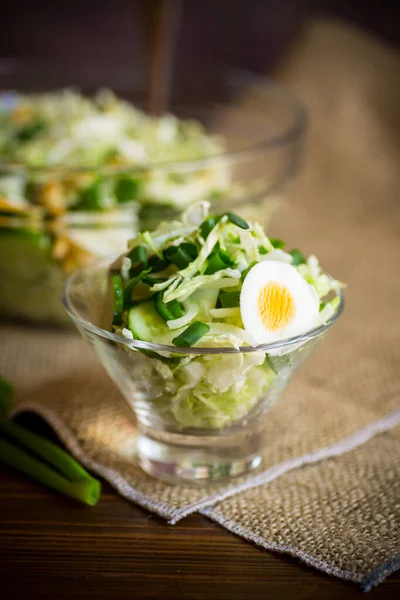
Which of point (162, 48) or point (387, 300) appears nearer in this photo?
point (387, 300)

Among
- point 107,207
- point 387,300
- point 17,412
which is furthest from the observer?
point 387,300

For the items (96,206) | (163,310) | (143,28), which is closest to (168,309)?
(163,310)

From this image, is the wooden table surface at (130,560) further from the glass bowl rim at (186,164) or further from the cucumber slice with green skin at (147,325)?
the glass bowl rim at (186,164)

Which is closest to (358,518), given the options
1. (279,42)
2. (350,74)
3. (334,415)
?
(334,415)

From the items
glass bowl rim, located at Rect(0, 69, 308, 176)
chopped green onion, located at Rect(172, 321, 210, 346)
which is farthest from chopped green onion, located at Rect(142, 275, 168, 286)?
glass bowl rim, located at Rect(0, 69, 308, 176)

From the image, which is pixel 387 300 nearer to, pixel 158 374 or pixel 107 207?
pixel 107 207
